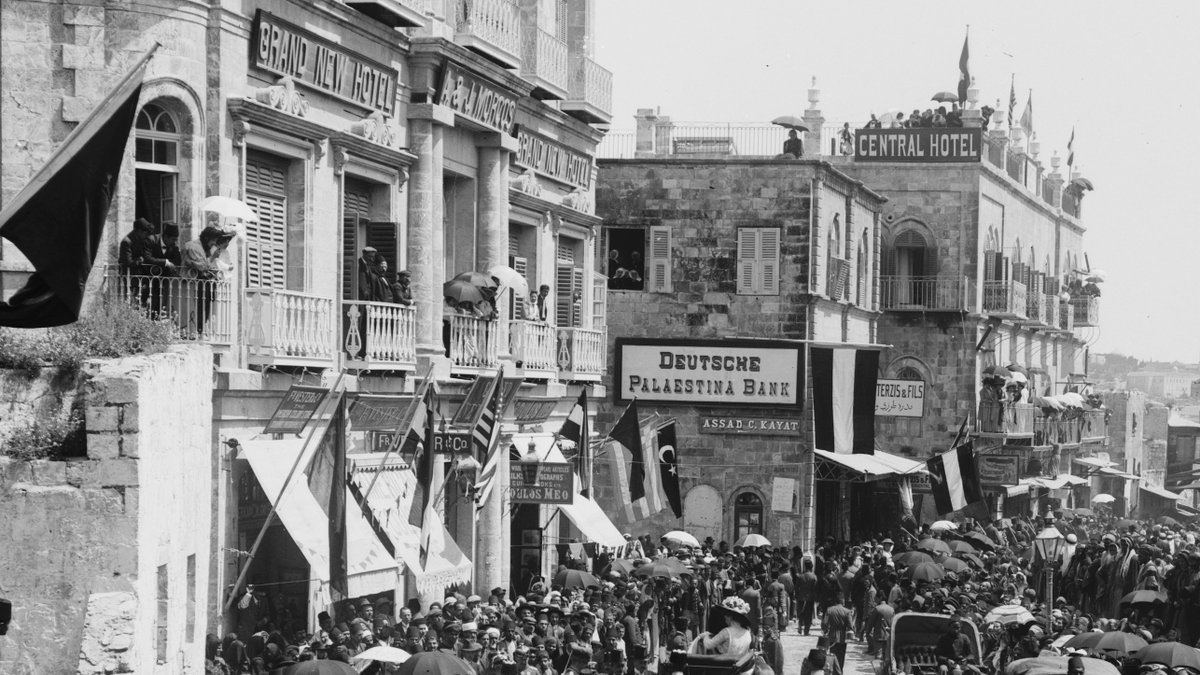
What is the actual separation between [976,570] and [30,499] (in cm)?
2208

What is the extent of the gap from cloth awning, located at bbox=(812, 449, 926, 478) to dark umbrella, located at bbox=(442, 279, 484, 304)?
14542mm

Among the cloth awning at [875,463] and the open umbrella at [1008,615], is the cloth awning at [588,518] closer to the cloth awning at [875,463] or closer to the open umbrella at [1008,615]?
the open umbrella at [1008,615]

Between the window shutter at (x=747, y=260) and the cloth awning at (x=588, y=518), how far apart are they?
11013 mm

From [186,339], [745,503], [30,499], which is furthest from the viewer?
[745,503]

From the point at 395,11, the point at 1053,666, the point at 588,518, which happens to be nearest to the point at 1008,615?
the point at 1053,666

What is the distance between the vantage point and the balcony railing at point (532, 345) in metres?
29.4

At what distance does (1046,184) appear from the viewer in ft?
223

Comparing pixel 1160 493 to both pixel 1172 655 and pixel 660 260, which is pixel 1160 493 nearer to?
pixel 660 260

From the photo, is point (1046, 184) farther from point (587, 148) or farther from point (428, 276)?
point (428, 276)

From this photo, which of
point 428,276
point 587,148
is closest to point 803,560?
point 587,148

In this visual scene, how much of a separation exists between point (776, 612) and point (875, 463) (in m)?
16.8

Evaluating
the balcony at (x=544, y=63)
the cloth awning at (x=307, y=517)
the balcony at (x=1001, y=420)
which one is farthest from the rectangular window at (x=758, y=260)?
the cloth awning at (x=307, y=517)

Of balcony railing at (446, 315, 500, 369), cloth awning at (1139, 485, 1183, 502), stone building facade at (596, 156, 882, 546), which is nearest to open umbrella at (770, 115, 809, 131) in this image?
stone building facade at (596, 156, 882, 546)

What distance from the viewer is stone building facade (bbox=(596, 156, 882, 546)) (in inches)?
1635
